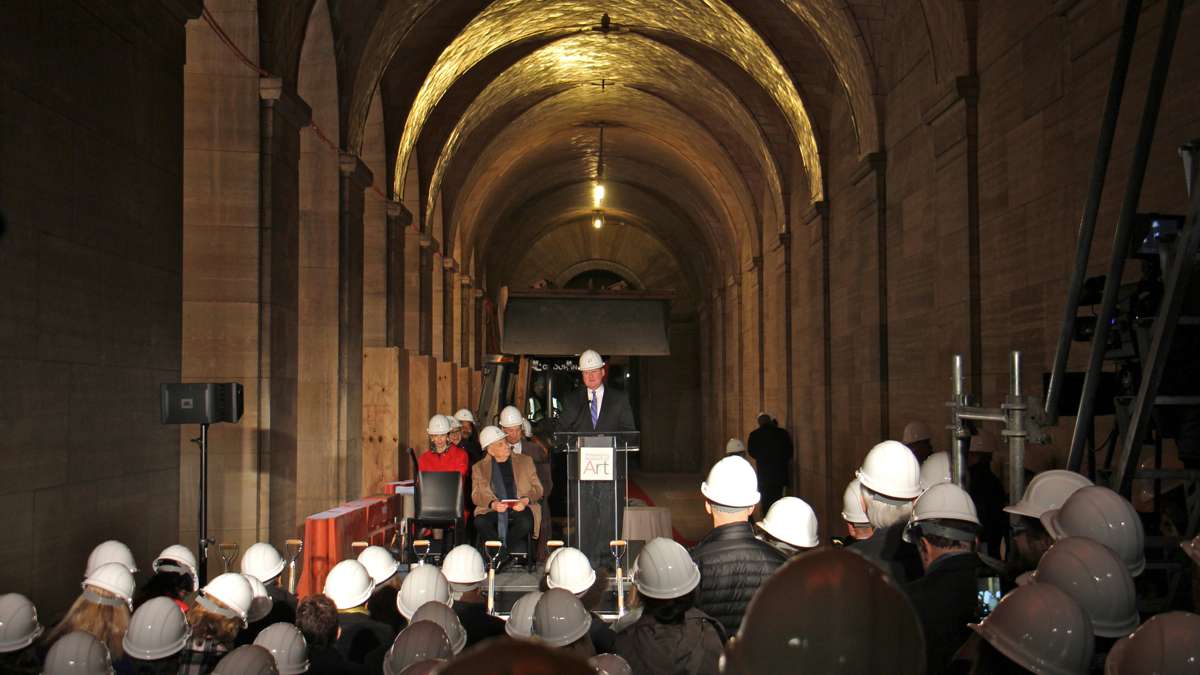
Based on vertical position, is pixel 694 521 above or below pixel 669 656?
below

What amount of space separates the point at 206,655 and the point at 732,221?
2278 cm

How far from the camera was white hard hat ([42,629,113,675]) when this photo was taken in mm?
3643

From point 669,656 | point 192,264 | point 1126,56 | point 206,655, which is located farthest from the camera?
point 192,264

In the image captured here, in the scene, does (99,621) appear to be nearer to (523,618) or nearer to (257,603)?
(257,603)

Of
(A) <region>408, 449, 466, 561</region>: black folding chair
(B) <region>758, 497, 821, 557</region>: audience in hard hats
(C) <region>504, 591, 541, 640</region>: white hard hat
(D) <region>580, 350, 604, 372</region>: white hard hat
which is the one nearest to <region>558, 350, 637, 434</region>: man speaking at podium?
(D) <region>580, 350, 604, 372</region>: white hard hat

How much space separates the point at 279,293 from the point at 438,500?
2.44 metres

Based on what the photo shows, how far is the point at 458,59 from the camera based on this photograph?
58.1 feet

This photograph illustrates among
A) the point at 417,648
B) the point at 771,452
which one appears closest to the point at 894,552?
the point at 417,648

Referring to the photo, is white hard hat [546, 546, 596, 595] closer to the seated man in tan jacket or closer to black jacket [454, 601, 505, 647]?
black jacket [454, 601, 505, 647]

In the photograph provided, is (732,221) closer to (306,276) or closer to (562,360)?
(562,360)

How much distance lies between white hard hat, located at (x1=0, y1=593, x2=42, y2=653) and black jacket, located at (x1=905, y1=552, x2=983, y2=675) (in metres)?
3.56

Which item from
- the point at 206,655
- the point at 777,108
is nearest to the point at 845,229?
the point at 777,108

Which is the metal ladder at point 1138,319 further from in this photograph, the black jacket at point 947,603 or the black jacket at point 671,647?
the black jacket at point 671,647

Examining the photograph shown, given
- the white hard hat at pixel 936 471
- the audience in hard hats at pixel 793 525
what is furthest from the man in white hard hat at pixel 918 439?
the audience in hard hats at pixel 793 525
